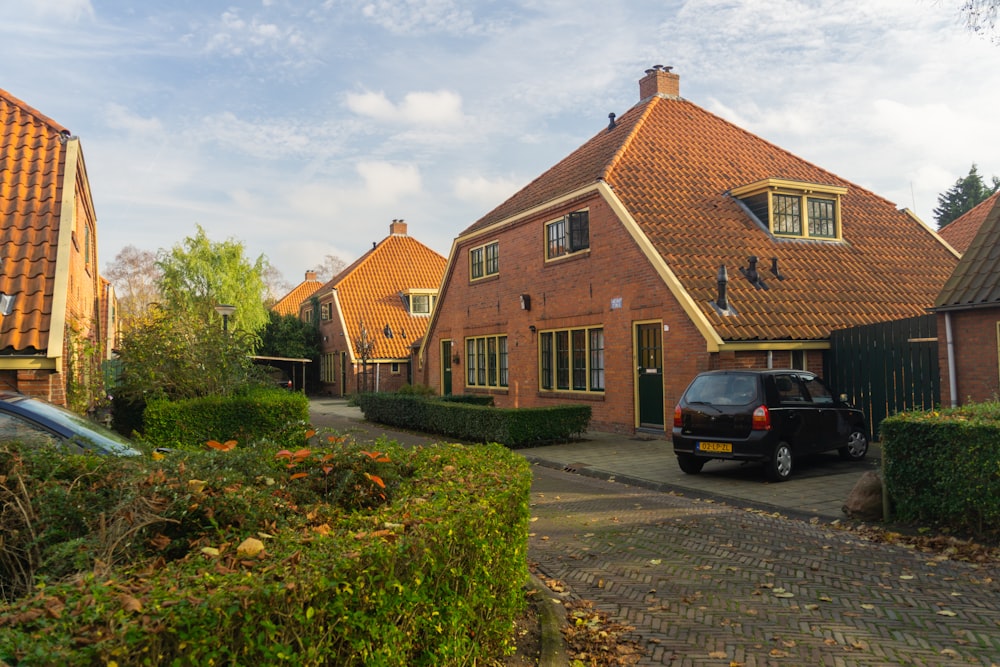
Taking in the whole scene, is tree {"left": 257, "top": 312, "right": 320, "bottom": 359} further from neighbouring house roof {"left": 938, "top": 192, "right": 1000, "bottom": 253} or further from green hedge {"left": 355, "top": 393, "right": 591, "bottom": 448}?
neighbouring house roof {"left": 938, "top": 192, "right": 1000, "bottom": 253}

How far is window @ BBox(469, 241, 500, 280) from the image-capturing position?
76.2 feet

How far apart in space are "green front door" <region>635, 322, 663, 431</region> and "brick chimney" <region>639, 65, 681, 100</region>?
908 cm

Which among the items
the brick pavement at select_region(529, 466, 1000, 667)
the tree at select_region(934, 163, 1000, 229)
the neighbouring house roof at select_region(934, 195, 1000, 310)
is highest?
the tree at select_region(934, 163, 1000, 229)

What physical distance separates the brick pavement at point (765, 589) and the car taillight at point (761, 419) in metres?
1.98

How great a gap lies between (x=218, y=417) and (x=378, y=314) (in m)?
25.9

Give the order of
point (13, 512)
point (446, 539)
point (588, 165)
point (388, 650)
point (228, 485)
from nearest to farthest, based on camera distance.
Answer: point (388, 650), point (446, 539), point (13, 512), point (228, 485), point (588, 165)

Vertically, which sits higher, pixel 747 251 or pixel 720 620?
pixel 747 251

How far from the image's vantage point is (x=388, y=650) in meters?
2.87

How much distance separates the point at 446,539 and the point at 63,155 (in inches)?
499

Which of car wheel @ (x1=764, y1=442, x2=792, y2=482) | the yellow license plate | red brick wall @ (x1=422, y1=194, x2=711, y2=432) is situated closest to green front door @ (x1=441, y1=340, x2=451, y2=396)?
red brick wall @ (x1=422, y1=194, x2=711, y2=432)

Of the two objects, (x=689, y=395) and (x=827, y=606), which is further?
(x=689, y=395)

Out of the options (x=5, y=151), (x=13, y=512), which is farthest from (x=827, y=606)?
(x=5, y=151)

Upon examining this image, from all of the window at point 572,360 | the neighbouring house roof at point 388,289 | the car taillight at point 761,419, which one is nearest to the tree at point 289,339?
the neighbouring house roof at point 388,289

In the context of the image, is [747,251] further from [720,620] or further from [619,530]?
[720,620]
